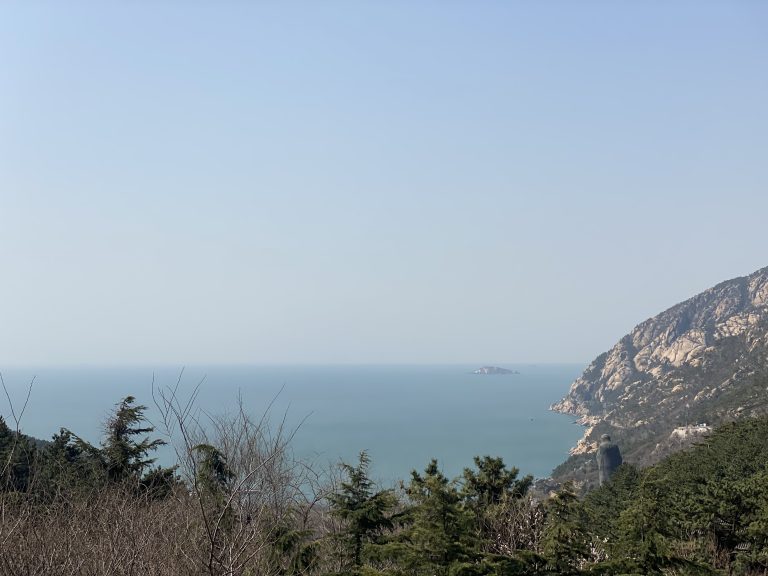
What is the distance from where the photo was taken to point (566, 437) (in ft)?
547

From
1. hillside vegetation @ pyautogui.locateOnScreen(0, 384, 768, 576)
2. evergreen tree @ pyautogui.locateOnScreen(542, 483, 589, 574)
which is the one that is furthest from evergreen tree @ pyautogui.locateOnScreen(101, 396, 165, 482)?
evergreen tree @ pyautogui.locateOnScreen(542, 483, 589, 574)

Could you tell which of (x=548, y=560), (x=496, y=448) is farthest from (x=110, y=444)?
(x=496, y=448)

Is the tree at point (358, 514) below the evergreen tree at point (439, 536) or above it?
below

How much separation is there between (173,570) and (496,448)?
132 metres

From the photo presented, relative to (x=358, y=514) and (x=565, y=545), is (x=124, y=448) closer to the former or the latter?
(x=358, y=514)

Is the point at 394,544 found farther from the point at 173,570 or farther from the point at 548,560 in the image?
the point at 173,570

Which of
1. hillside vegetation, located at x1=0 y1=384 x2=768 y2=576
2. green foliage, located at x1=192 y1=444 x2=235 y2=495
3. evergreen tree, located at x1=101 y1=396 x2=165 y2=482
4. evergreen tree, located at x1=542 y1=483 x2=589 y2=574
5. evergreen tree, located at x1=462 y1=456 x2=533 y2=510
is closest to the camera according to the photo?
hillside vegetation, located at x1=0 y1=384 x2=768 y2=576

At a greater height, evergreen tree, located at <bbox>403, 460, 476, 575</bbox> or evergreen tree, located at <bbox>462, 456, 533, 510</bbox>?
evergreen tree, located at <bbox>403, 460, 476, 575</bbox>

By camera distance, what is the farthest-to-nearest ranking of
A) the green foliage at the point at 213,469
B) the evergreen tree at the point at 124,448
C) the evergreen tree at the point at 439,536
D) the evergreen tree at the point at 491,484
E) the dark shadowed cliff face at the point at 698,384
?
the dark shadowed cliff face at the point at 698,384, the evergreen tree at the point at 491,484, the evergreen tree at the point at 124,448, the green foliage at the point at 213,469, the evergreen tree at the point at 439,536

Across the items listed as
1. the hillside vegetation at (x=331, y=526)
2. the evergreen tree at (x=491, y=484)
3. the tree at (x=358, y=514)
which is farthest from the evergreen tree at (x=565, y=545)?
the evergreen tree at (x=491, y=484)

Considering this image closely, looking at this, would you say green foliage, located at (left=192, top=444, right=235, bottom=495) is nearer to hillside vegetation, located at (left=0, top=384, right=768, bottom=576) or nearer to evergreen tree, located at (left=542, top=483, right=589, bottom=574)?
hillside vegetation, located at (left=0, top=384, right=768, bottom=576)

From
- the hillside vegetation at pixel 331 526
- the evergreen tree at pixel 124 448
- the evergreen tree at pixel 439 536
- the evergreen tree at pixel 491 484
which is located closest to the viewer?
Result: the hillside vegetation at pixel 331 526

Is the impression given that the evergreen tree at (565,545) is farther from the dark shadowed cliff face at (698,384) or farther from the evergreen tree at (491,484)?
the dark shadowed cliff face at (698,384)

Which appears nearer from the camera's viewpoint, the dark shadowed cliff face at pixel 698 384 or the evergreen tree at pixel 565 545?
the evergreen tree at pixel 565 545
